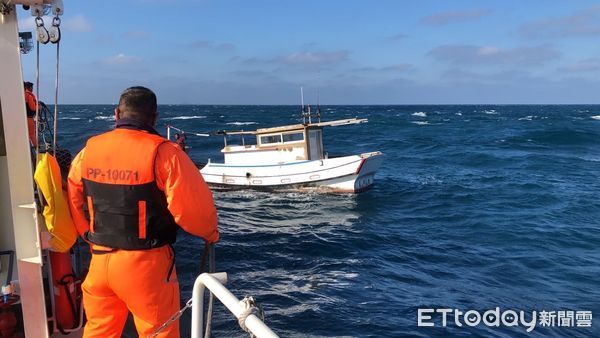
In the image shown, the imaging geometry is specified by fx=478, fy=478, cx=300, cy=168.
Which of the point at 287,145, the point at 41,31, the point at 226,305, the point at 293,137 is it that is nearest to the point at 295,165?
the point at 287,145

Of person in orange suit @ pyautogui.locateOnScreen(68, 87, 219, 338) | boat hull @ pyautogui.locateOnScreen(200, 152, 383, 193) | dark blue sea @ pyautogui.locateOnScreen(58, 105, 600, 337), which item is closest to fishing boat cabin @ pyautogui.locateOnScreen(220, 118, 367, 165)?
boat hull @ pyautogui.locateOnScreen(200, 152, 383, 193)

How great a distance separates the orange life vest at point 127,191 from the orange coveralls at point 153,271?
0.15 ft

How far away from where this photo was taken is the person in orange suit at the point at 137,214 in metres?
2.99

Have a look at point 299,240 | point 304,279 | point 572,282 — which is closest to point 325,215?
point 299,240

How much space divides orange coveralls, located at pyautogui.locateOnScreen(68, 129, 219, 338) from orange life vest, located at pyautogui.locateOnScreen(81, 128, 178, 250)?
0.04m

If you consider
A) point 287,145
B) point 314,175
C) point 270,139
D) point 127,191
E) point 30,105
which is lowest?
point 314,175

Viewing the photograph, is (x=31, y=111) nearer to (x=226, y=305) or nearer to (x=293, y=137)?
(x=226, y=305)

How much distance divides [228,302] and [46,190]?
1.85 meters

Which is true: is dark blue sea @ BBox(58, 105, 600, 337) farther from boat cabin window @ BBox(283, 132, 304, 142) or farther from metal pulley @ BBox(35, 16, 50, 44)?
metal pulley @ BBox(35, 16, 50, 44)

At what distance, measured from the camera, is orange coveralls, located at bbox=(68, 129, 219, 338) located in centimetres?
298

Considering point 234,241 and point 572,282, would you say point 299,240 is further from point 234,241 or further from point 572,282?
point 572,282

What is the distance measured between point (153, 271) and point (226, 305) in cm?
86

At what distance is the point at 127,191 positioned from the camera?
3.04 m

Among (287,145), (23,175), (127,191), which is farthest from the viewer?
(287,145)
